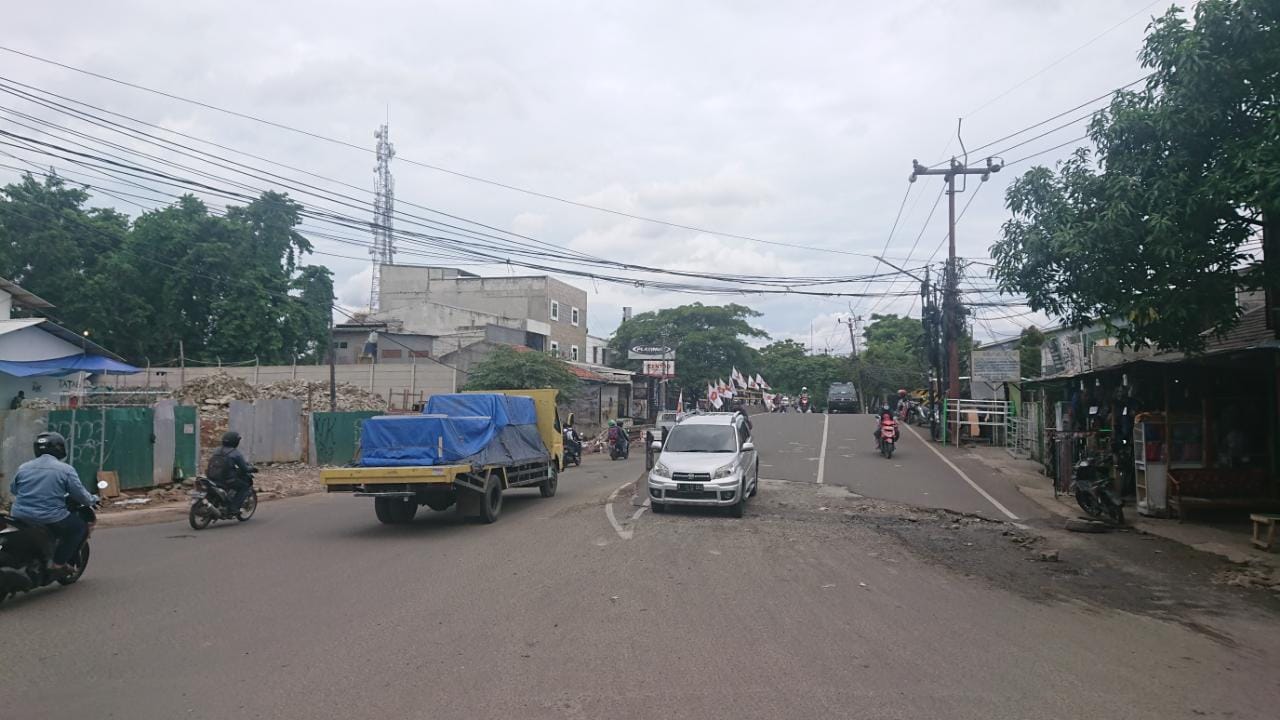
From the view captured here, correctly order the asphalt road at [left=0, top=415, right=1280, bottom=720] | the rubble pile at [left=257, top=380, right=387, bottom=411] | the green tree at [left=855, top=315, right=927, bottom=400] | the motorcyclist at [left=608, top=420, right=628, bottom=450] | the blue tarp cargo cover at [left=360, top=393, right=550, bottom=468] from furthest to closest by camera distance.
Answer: the green tree at [left=855, top=315, right=927, bottom=400] → the rubble pile at [left=257, top=380, right=387, bottom=411] → the motorcyclist at [left=608, top=420, right=628, bottom=450] → the blue tarp cargo cover at [left=360, top=393, right=550, bottom=468] → the asphalt road at [left=0, top=415, right=1280, bottom=720]

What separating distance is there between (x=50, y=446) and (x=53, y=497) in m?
0.60

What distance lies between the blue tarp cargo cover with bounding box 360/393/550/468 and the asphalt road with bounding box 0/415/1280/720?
4.06 feet

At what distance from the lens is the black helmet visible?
8.28 metres

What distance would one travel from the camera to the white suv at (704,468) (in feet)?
45.8

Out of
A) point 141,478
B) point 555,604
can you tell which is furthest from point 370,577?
point 141,478

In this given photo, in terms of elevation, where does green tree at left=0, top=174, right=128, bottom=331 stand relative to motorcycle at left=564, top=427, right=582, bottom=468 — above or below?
above

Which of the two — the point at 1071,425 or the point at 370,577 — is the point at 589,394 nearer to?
the point at 1071,425

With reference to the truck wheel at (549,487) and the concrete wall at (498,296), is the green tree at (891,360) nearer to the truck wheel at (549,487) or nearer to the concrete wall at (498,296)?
the concrete wall at (498,296)

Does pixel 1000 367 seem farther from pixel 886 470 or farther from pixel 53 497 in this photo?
pixel 53 497

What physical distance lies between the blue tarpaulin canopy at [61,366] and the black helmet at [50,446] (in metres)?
17.7

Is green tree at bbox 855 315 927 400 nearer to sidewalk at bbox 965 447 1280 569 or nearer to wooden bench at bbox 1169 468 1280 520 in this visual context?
sidewalk at bbox 965 447 1280 569

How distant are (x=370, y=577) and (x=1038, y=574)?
25.6ft

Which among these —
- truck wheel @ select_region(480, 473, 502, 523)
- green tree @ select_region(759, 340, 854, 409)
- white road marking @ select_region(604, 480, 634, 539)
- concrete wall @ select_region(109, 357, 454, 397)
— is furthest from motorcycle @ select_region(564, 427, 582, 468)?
green tree @ select_region(759, 340, 854, 409)

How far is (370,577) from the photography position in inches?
362
